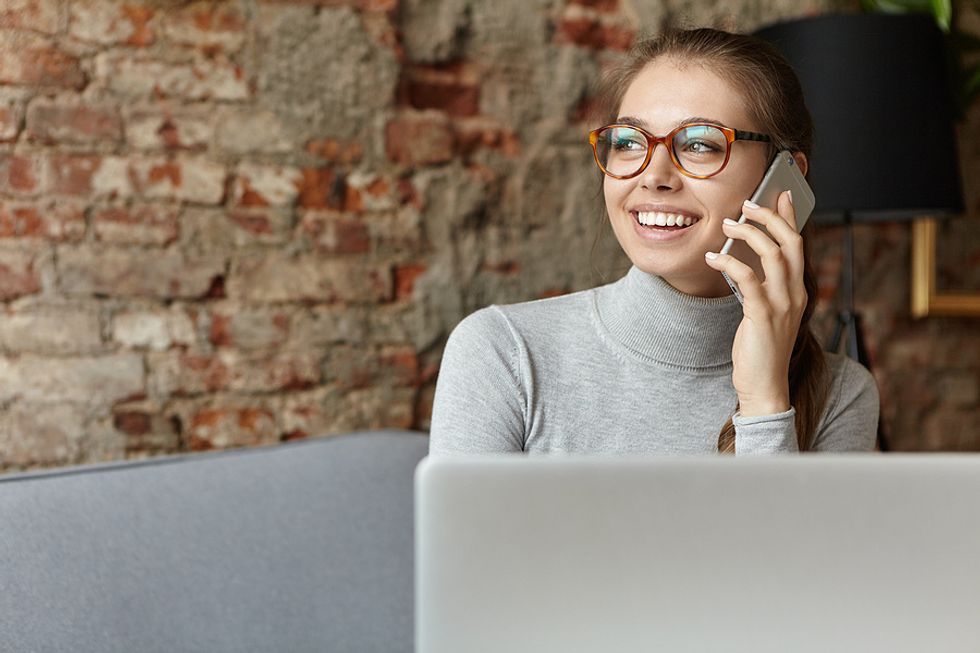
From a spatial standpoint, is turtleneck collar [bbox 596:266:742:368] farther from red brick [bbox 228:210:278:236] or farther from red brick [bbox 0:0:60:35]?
red brick [bbox 0:0:60:35]

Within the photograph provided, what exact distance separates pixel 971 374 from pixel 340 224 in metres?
1.59

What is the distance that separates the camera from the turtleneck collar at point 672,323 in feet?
4.48

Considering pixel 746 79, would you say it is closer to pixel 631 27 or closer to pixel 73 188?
pixel 631 27

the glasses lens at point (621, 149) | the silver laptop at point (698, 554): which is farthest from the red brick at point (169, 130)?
the silver laptop at point (698, 554)

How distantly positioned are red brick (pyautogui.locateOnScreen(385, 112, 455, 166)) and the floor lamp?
72 centimetres

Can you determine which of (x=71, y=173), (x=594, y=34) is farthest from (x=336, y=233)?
(x=594, y=34)

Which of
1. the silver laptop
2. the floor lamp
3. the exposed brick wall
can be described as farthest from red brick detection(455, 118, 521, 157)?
the silver laptop

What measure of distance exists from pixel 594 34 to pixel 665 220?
1.09 metres

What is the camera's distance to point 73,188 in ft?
6.17

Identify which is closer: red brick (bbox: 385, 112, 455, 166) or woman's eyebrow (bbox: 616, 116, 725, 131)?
woman's eyebrow (bbox: 616, 116, 725, 131)

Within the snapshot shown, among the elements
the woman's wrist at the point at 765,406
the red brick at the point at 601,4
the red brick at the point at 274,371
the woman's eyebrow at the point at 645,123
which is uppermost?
the red brick at the point at 601,4

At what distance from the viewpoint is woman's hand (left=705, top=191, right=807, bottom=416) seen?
120cm

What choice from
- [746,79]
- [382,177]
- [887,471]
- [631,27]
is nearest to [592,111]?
[631,27]

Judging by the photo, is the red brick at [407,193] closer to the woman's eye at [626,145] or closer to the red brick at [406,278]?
the red brick at [406,278]
